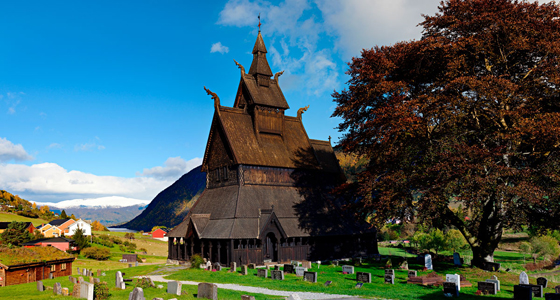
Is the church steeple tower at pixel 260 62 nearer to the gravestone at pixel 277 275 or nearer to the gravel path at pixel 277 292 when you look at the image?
the gravestone at pixel 277 275

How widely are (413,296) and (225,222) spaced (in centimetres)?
2186

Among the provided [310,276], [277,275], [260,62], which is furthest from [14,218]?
[310,276]

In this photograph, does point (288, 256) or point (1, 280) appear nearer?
point (1, 280)

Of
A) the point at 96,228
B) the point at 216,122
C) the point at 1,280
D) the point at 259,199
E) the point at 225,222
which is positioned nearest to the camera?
the point at 1,280

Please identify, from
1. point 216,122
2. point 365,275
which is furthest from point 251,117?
point 365,275

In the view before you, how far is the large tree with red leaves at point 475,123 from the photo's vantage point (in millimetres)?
27875

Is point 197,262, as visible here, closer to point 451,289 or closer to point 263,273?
point 263,273

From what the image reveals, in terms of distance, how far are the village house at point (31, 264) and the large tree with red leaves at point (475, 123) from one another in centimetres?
2815

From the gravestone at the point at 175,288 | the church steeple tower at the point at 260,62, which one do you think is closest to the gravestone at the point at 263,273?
the gravestone at the point at 175,288

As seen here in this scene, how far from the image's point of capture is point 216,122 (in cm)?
4766

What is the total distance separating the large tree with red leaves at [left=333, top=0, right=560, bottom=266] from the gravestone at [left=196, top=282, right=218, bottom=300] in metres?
15.8

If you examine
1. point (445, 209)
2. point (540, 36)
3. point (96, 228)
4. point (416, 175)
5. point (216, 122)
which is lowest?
A: point (96, 228)

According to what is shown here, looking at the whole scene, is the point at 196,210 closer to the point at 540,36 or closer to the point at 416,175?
the point at 416,175

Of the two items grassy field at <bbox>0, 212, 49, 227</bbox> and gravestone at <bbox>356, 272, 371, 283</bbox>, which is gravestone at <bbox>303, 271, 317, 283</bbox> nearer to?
gravestone at <bbox>356, 272, 371, 283</bbox>
